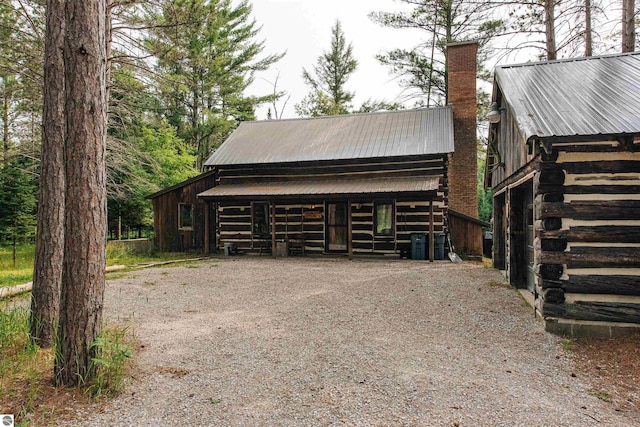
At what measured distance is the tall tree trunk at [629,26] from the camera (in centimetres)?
1099

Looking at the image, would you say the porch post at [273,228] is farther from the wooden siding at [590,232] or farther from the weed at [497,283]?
the wooden siding at [590,232]

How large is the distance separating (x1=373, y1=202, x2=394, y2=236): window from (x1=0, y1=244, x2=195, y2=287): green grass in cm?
759

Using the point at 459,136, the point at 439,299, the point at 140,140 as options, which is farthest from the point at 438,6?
the point at 439,299

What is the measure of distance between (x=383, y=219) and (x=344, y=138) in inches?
169

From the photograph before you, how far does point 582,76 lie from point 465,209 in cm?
930

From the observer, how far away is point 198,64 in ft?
84.2

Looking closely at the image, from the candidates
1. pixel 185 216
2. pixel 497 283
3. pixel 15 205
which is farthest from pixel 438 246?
pixel 15 205

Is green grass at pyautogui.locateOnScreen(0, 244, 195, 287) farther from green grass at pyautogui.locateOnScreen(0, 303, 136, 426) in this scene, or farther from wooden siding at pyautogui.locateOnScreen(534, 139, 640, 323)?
wooden siding at pyautogui.locateOnScreen(534, 139, 640, 323)

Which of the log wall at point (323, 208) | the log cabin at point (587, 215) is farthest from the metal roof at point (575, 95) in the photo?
the log wall at point (323, 208)

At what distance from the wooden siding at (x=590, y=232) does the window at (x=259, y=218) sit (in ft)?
39.3

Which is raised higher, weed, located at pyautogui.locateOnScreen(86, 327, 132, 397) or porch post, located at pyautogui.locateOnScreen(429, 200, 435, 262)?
porch post, located at pyautogui.locateOnScreen(429, 200, 435, 262)

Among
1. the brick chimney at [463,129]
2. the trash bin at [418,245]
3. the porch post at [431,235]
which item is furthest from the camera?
the brick chimney at [463,129]

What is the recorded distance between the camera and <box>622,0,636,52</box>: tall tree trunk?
1099 centimetres

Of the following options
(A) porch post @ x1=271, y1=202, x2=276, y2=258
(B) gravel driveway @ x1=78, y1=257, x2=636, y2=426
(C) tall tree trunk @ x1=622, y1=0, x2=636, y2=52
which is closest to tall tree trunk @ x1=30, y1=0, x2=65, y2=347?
(B) gravel driveway @ x1=78, y1=257, x2=636, y2=426
